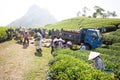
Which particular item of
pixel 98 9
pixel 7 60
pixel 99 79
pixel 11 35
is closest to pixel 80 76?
pixel 99 79

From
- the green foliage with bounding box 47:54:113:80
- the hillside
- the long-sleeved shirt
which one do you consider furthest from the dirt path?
the hillside

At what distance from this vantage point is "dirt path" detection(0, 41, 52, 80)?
49.8 ft

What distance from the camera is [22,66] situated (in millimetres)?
17750

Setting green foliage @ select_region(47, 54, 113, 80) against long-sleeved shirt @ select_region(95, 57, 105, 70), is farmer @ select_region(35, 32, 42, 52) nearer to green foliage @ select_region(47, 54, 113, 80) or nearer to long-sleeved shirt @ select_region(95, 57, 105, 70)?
green foliage @ select_region(47, 54, 113, 80)

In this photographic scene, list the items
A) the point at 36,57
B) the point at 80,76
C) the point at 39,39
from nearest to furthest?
the point at 80,76
the point at 36,57
the point at 39,39

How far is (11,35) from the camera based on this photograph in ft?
110

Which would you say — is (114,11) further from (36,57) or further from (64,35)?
(36,57)

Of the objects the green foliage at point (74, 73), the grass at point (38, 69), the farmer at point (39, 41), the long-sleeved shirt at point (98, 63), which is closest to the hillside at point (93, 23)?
the farmer at point (39, 41)

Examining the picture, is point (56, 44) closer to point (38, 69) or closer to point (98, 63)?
point (38, 69)

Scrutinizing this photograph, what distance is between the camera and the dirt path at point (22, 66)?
49.8 feet

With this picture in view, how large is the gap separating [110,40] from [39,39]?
50.7ft

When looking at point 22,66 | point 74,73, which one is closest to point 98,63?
point 74,73

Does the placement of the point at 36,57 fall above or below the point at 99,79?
below

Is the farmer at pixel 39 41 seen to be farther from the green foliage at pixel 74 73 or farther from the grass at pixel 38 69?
the green foliage at pixel 74 73
